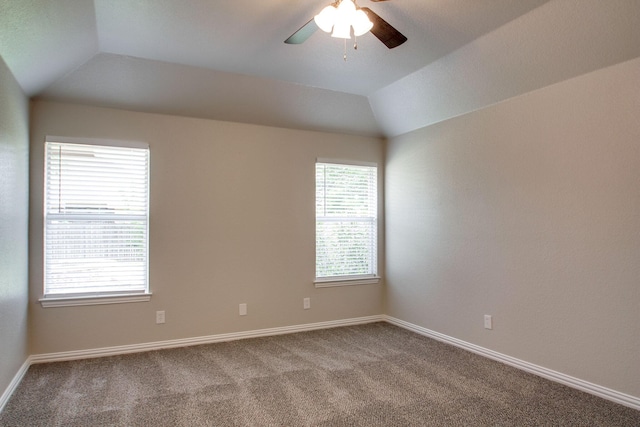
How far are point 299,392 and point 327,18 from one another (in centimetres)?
247

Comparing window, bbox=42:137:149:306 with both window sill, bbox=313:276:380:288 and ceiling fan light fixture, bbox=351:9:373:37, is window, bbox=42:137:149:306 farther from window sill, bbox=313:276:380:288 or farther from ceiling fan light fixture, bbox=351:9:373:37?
ceiling fan light fixture, bbox=351:9:373:37

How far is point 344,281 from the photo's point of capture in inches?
182

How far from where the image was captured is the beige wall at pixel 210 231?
343 centimetres

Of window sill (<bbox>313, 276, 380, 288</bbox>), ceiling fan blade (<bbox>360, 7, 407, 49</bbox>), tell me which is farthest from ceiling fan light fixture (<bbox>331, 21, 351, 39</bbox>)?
window sill (<bbox>313, 276, 380, 288</bbox>)

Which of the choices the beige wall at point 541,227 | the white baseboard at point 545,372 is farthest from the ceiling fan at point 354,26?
the white baseboard at point 545,372

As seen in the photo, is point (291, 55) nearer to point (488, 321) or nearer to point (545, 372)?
point (488, 321)

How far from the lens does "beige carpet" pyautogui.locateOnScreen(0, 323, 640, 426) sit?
2393 millimetres

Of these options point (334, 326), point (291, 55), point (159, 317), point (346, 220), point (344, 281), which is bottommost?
point (334, 326)

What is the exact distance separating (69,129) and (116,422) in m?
2.53

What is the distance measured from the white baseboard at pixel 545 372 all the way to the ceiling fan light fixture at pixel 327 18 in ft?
9.87

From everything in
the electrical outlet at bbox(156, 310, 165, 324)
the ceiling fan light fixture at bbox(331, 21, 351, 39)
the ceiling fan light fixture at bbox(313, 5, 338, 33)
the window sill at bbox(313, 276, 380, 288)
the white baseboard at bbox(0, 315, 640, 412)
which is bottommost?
the white baseboard at bbox(0, 315, 640, 412)

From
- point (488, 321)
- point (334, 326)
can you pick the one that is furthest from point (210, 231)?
point (488, 321)

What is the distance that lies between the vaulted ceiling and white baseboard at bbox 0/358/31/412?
223 centimetres

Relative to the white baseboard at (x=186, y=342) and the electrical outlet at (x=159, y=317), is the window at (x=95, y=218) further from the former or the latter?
the white baseboard at (x=186, y=342)
